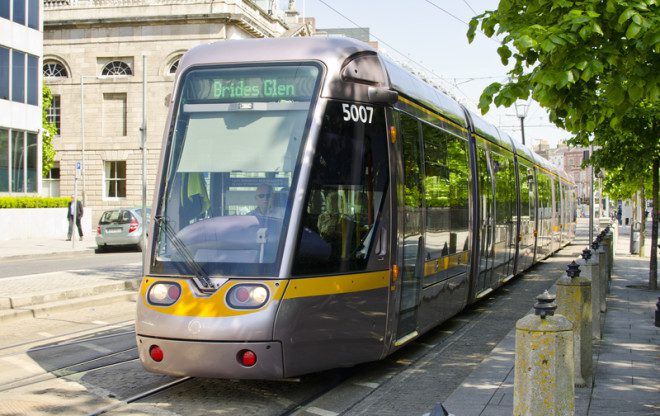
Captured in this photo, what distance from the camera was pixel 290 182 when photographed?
7.36 m

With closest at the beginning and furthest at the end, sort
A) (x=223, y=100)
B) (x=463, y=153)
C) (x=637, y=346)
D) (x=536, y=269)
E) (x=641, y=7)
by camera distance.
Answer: (x=641, y=7) < (x=223, y=100) < (x=637, y=346) < (x=463, y=153) < (x=536, y=269)

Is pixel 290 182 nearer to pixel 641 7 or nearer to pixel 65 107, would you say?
pixel 641 7

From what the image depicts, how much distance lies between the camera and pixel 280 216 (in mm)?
7270

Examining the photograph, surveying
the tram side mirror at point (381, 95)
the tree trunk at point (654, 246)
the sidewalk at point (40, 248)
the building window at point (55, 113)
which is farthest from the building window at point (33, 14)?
the tram side mirror at point (381, 95)

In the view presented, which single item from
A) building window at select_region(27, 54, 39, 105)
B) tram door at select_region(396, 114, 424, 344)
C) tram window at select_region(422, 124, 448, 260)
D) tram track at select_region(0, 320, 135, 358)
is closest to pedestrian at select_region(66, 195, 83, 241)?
building window at select_region(27, 54, 39, 105)

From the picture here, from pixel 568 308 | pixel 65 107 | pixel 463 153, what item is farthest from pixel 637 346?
pixel 65 107

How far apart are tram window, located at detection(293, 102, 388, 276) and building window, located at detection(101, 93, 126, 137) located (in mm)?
45198

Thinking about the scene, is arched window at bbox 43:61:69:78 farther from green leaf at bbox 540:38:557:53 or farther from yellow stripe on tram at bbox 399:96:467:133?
green leaf at bbox 540:38:557:53

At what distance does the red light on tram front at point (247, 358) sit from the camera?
22.5 feet

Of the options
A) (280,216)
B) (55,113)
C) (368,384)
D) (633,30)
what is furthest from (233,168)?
(55,113)

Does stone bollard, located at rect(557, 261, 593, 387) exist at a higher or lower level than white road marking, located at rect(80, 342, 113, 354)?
higher

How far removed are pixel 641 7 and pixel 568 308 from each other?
3.11 meters

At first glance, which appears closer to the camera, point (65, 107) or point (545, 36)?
point (545, 36)

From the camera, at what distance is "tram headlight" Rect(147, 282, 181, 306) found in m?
7.20
